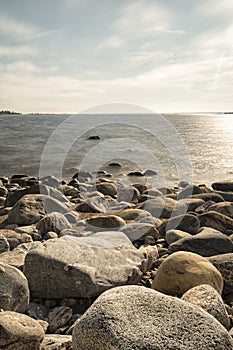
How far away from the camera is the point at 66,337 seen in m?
3.11

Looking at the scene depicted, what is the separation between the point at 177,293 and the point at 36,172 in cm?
1461

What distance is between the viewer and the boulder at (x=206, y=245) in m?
5.06

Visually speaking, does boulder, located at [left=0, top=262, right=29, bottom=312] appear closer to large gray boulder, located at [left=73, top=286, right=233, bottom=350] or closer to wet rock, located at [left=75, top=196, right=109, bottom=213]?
large gray boulder, located at [left=73, top=286, right=233, bottom=350]

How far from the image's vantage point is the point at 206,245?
16.7 feet

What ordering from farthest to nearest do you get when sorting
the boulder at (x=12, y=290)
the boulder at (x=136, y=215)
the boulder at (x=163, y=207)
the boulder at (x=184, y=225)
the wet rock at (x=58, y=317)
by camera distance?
1. the boulder at (x=163, y=207)
2. the boulder at (x=136, y=215)
3. the boulder at (x=184, y=225)
4. the wet rock at (x=58, y=317)
5. the boulder at (x=12, y=290)

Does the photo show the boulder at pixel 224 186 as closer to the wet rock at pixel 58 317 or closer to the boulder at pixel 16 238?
the boulder at pixel 16 238

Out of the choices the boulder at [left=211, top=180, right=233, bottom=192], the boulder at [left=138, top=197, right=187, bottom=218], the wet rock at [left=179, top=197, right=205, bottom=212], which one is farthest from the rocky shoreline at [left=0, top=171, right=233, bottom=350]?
the boulder at [left=211, top=180, right=233, bottom=192]

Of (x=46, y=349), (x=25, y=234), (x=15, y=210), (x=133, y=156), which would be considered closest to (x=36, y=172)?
(x=133, y=156)

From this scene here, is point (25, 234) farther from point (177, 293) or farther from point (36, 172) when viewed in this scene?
point (36, 172)

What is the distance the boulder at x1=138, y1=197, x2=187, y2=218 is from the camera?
26.0 feet

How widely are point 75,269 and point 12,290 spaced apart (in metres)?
0.73

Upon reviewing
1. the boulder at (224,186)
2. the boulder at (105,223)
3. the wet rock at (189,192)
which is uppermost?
the boulder at (105,223)

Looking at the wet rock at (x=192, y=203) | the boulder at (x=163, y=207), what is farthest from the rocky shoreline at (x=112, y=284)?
the wet rock at (x=192, y=203)

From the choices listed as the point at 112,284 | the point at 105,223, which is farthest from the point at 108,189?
the point at 112,284
